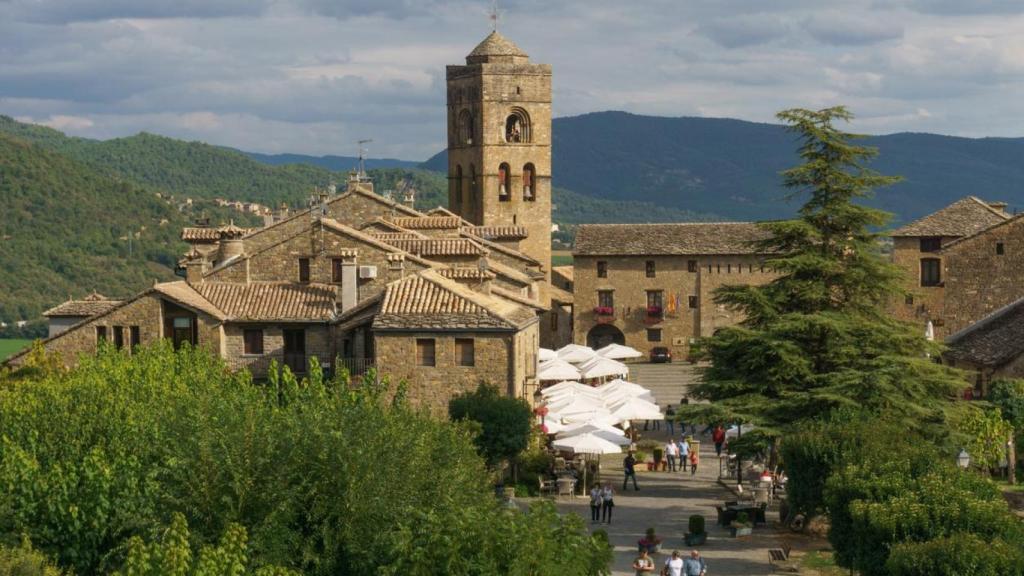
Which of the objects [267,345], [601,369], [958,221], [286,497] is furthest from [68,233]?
[286,497]

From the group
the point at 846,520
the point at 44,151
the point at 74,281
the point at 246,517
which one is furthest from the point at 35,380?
the point at 44,151

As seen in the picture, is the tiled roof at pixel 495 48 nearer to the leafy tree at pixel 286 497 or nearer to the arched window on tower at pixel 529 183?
the arched window on tower at pixel 529 183

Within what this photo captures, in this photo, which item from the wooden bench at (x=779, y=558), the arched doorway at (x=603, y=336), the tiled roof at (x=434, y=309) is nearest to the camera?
the wooden bench at (x=779, y=558)

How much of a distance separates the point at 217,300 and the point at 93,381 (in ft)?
40.5

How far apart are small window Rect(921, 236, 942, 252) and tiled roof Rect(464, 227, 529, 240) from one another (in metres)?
18.9

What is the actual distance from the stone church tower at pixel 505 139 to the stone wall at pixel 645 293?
293cm

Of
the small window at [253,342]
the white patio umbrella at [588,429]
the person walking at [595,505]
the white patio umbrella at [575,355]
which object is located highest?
the small window at [253,342]

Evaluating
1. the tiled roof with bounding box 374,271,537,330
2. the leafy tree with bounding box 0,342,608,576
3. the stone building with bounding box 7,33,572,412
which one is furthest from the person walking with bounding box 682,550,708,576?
the tiled roof with bounding box 374,271,537,330

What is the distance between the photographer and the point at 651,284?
314 ft

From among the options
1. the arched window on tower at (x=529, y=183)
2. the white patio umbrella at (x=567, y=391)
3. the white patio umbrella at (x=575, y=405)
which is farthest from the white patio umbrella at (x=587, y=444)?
the arched window on tower at (x=529, y=183)

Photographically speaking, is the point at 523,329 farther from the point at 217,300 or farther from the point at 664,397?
the point at 664,397

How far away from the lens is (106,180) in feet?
568

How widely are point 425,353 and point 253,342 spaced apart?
6.84 metres

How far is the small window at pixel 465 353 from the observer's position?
49.2 m
